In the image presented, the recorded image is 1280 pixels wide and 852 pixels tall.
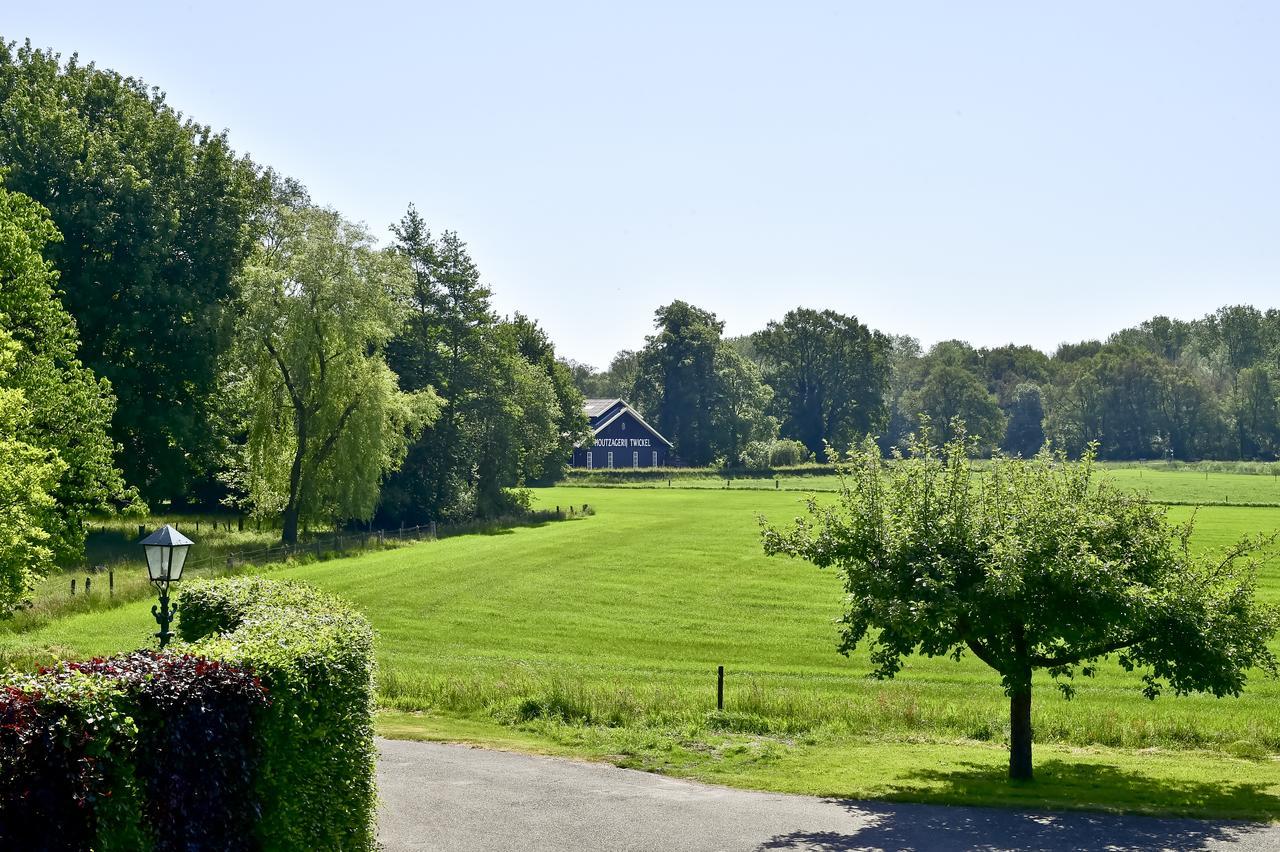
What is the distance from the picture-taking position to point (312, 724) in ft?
40.3

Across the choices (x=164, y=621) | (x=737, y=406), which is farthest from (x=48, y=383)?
(x=737, y=406)

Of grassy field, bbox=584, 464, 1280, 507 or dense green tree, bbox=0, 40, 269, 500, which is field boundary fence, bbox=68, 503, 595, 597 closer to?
dense green tree, bbox=0, 40, 269, 500

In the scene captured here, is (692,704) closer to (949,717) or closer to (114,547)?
(949,717)

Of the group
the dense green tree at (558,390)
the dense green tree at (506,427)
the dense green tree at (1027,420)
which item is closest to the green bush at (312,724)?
the dense green tree at (506,427)

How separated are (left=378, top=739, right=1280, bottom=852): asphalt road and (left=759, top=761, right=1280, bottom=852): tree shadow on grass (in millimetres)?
30

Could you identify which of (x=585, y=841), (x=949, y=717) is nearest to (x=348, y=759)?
(x=585, y=841)

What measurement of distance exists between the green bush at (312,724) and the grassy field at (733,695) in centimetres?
775

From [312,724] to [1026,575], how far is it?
10841mm

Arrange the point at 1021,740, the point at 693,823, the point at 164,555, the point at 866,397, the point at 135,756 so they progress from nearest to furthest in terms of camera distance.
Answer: the point at 135,756 → the point at 693,823 → the point at 164,555 → the point at 1021,740 → the point at 866,397

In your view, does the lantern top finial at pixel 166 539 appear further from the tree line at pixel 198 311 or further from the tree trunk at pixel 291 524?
the tree trunk at pixel 291 524

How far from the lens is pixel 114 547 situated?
176 feet

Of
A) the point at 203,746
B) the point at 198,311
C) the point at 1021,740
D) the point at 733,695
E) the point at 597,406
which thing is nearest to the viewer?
the point at 203,746

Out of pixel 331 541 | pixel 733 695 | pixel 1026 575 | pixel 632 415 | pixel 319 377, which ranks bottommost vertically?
pixel 733 695

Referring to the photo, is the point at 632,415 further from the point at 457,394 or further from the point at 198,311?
the point at 198,311
